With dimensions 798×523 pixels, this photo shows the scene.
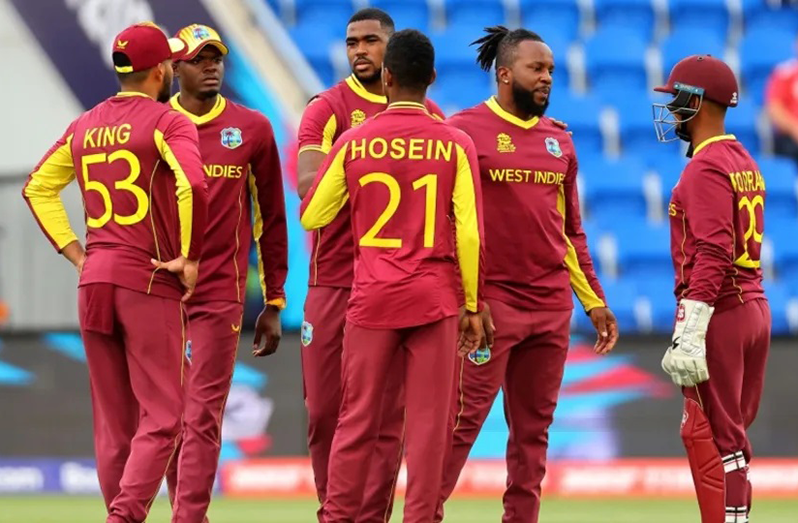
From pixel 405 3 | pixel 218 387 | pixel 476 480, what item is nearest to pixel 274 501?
pixel 476 480

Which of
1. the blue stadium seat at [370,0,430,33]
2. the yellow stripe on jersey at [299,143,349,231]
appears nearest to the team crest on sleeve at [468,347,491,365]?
the yellow stripe on jersey at [299,143,349,231]

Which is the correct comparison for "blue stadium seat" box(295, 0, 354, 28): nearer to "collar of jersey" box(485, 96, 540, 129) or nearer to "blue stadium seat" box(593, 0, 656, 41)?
"blue stadium seat" box(593, 0, 656, 41)

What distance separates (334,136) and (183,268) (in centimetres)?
105

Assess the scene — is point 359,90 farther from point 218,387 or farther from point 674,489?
point 674,489

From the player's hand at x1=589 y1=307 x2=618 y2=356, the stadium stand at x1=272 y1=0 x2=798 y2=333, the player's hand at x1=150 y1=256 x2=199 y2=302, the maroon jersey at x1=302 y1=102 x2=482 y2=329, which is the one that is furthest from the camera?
the stadium stand at x1=272 y1=0 x2=798 y2=333

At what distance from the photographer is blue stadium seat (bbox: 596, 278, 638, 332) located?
516 inches

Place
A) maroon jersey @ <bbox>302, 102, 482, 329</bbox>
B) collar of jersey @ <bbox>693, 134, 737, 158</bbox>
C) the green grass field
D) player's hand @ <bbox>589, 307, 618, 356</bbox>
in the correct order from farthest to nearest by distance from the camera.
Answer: the green grass field, player's hand @ <bbox>589, 307, 618, 356</bbox>, collar of jersey @ <bbox>693, 134, 737, 158</bbox>, maroon jersey @ <bbox>302, 102, 482, 329</bbox>

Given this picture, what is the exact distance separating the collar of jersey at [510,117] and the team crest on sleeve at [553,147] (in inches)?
4.0

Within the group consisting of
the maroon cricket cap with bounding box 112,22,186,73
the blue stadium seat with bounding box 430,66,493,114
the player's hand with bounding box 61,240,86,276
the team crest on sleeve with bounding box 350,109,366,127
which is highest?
→ the blue stadium seat with bounding box 430,66,493,114

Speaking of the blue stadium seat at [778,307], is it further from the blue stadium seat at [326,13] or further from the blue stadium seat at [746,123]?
the blue stadium seat at [326,13]

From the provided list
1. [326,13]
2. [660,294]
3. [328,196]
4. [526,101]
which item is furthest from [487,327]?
[326,13]

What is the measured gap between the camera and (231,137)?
718cm

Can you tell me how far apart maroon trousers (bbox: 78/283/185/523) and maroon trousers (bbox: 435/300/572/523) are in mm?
1249

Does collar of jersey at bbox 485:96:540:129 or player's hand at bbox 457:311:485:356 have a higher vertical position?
collar of jersey at bbox 485:96:540:129
